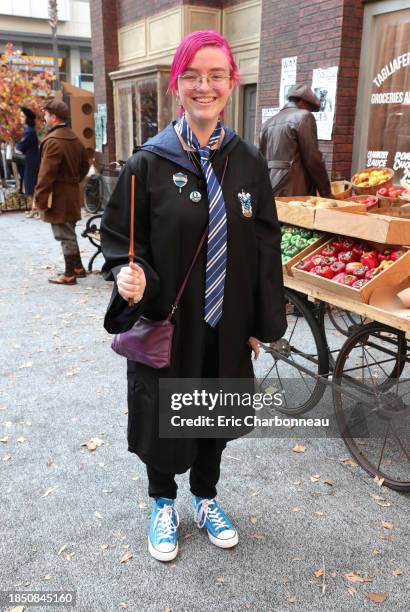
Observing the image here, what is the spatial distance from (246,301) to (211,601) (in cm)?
125

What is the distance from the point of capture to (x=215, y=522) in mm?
2508

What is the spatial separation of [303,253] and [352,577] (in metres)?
1.82

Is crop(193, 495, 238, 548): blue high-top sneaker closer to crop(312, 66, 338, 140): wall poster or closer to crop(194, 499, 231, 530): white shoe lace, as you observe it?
crop(194, 499, 231, 530): white shoe lace

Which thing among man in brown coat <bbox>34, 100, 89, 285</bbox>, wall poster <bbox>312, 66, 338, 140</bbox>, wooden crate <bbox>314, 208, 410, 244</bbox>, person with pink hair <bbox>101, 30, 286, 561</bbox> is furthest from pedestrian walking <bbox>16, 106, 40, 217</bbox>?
person with pink hair <bbox>101, 30, 286, 561</bbox>

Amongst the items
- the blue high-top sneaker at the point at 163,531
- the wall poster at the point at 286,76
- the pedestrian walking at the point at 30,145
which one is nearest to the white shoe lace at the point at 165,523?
the blue high-top sneaker at the point at 163,531

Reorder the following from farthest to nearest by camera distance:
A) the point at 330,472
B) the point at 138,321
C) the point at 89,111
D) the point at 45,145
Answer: the point at 89,111 → the point at 45,145 → the point at 330,472 → the point at 138,321

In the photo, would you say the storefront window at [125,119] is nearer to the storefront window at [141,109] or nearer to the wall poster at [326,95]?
the storefront window at [141,109]

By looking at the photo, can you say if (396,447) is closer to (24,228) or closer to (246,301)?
(246,301)

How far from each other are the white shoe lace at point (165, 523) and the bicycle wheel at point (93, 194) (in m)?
10.0

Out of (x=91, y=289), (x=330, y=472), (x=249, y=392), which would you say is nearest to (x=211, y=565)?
(x=249, y=392)

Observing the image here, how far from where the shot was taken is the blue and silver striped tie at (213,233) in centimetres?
195

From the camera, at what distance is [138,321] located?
82.7 inches

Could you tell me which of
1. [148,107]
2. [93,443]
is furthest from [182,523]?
[148,107]

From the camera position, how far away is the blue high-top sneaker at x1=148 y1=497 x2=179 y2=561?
2.39 metres
